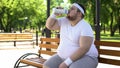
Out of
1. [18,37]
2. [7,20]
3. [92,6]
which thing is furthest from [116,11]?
[18,37]

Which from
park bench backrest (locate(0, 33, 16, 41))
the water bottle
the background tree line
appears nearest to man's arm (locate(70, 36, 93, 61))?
the water bottle

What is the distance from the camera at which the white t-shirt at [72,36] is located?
5.82 m

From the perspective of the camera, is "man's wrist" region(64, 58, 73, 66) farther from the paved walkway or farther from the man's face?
the paved walkway

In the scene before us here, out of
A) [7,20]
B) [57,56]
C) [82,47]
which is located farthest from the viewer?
[7,20]

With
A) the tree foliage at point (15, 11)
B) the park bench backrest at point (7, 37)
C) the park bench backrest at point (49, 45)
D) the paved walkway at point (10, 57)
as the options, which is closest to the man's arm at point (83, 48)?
the park bench backrest at point (49, 45)

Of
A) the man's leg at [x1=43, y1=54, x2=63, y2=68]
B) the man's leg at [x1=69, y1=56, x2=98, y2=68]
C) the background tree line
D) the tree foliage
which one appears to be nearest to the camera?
the man's leg at [x1=69, y1=56, x2=98, y2=68]

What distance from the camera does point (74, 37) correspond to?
5.93 metres

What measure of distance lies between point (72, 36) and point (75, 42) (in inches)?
4.3

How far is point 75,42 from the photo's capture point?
5.93 metres

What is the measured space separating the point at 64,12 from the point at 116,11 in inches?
1603

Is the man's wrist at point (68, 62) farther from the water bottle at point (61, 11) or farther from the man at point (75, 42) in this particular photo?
the water bottle at point (61, 11)

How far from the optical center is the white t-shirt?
5824 mm

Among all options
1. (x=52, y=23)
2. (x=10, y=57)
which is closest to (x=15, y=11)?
(x=10, y=57)

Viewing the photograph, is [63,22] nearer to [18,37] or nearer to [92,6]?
[18,37]
